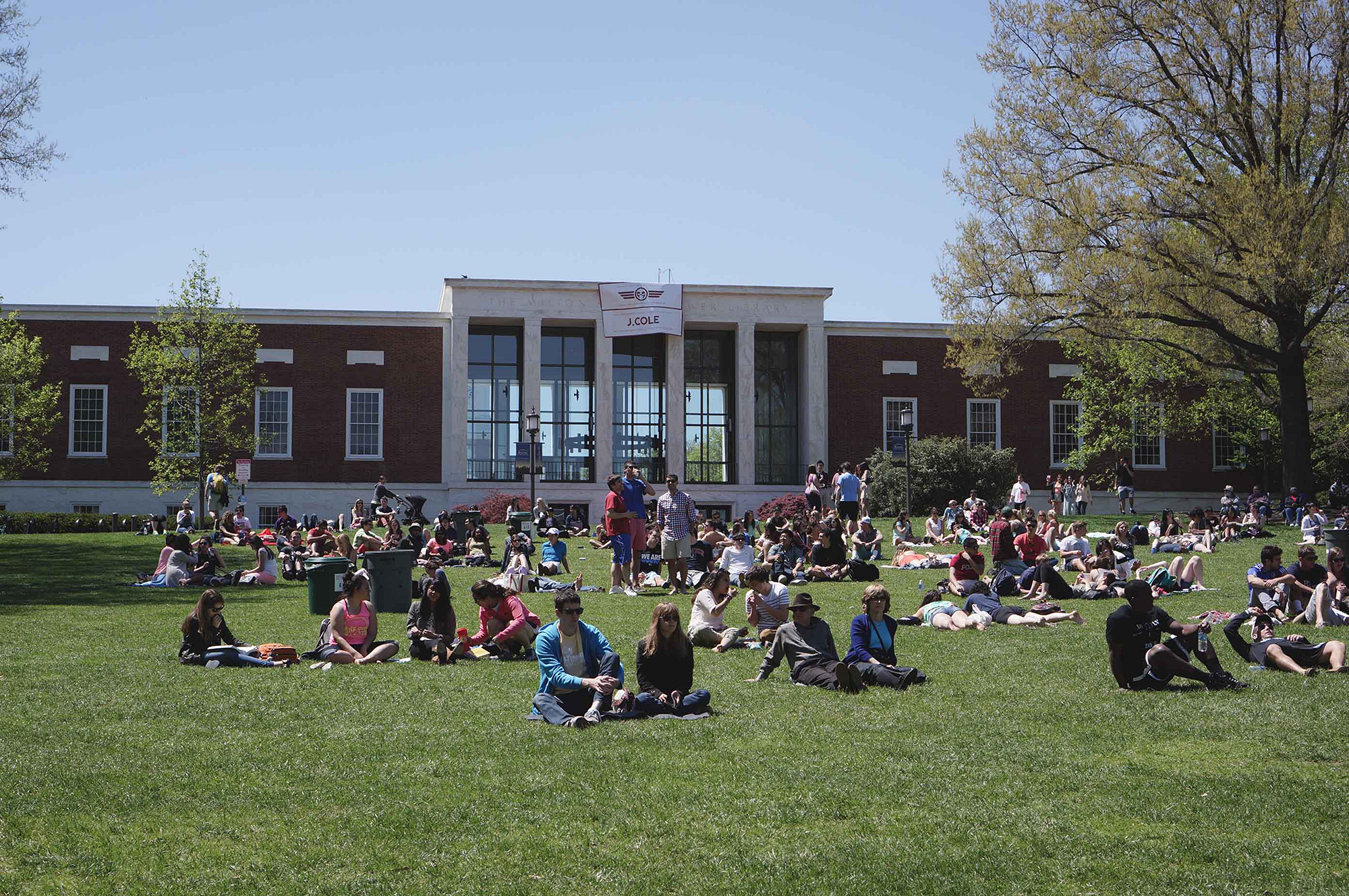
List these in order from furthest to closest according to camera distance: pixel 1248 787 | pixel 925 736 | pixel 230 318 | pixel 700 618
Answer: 1. pixel 230 318
2. pixel 700 618
3. pixel 925 736
4. pixel 1248 787

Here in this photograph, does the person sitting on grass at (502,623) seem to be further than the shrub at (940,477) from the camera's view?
No

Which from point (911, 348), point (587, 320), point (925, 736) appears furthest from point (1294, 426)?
point (925, 736)

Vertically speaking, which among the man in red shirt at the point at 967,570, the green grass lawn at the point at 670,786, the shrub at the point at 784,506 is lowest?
the green grass lawn at the point at 670,786

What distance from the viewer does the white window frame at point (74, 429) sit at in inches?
1868

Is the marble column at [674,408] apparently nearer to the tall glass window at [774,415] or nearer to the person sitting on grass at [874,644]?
the tall glass window at [774,415]

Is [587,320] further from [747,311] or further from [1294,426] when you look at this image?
[1294,426]

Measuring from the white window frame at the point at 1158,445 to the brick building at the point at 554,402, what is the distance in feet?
0.29

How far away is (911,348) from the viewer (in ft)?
168

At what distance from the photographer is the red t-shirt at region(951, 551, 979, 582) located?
18.6 metres

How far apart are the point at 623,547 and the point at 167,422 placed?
3150 cm

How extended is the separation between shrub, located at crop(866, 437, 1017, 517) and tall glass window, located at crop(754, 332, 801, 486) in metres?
9.29

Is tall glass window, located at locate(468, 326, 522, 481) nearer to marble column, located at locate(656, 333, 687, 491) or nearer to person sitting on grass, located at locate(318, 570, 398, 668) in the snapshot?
marble column, located at locate(656, 333, 687, 491)

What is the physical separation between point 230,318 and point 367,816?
1665 inches

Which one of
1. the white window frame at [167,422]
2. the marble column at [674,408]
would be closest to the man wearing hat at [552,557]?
the white window frame at [167,422]
